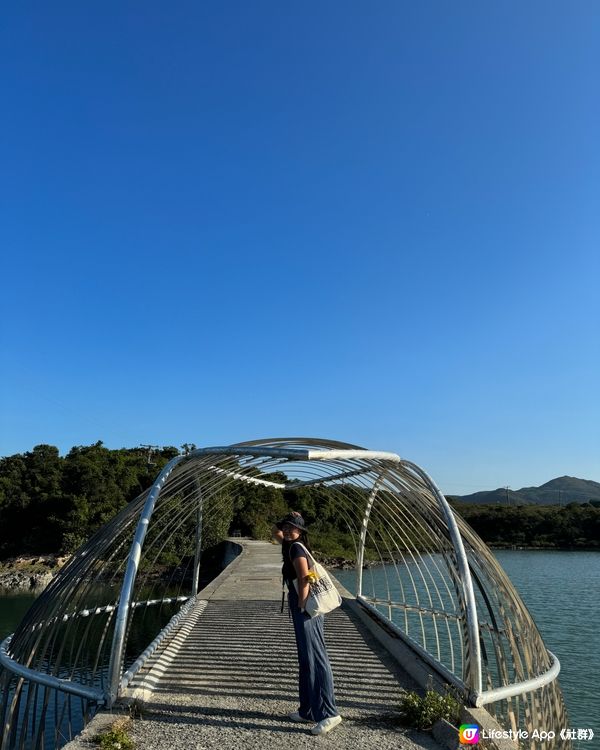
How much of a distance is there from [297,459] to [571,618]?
16.8 m

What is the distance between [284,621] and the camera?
324 inches

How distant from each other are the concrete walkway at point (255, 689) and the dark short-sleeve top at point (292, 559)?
3.62ft

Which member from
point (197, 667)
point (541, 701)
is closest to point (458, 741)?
point (541, 701)

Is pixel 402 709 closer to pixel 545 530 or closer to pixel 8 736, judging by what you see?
Answer: pixel 8 736

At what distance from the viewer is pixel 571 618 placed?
17578 millimetres

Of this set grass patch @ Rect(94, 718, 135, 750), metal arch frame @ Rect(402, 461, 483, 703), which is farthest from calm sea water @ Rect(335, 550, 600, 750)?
grass patch @ Rect(94, 718, 135, 750)

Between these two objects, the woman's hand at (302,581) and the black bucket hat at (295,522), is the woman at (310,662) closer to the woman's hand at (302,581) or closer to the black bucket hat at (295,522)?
the woman's hand at (302,581)

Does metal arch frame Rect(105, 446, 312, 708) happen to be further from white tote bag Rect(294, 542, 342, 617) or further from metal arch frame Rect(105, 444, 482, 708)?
white tote bag Rect(294, 542, 342, 617)


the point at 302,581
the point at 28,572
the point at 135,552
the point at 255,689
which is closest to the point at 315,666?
the point at 302,581

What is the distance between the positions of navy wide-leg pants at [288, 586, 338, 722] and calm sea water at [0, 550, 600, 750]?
6838 millimetres

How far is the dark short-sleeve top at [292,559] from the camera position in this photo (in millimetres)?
4145

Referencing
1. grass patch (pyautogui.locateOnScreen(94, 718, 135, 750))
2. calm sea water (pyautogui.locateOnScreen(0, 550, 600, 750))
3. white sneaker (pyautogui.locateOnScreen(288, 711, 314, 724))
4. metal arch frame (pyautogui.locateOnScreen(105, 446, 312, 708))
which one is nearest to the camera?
grass patch (pyautogui.locateOnScreen(94, 718, 135, 750))

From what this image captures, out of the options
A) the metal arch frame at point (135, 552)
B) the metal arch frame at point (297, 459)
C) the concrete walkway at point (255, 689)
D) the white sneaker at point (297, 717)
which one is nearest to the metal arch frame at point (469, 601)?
the metal arch frame at point (297, 459)

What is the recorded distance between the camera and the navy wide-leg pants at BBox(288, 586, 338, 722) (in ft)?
13.4
